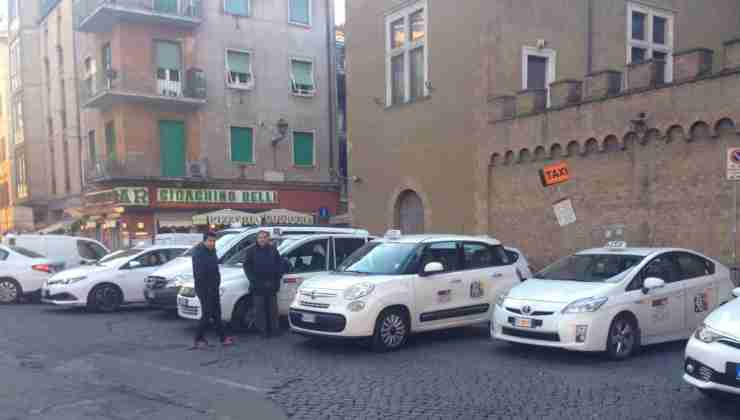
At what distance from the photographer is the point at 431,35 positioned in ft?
65.0

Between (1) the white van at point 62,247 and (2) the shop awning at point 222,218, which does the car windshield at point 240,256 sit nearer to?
(1) the white van at point 62,247

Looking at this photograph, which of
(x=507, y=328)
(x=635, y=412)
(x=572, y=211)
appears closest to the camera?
(x=635, y=412)

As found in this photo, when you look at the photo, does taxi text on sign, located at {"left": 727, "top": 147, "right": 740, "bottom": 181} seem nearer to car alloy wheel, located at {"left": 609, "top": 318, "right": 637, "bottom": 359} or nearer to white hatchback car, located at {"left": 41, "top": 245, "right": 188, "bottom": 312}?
car alloy wheel, located at {"left": 609, "top": 318, "right": 637, "bottom": 359}

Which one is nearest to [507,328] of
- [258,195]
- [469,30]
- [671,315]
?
[671,315]

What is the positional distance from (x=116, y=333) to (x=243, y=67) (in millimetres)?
20138

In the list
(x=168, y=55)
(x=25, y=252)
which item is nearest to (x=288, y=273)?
(x=25, y=252)

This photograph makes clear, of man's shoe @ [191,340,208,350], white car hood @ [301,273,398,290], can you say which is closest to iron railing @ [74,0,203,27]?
man's shoe @ [191,340,208,350]

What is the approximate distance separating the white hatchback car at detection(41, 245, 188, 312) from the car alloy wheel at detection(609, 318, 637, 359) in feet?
33.2

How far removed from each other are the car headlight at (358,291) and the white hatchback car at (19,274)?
10.5 meters

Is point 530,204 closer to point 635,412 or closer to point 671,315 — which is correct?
point 671,315

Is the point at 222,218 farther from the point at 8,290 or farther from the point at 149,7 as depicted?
the point at 8,290

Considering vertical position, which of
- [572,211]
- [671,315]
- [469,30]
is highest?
[469,30]

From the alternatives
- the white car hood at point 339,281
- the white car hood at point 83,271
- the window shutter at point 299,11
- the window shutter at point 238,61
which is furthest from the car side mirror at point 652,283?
the window shutter at point 299,11

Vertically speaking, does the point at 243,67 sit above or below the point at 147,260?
above
